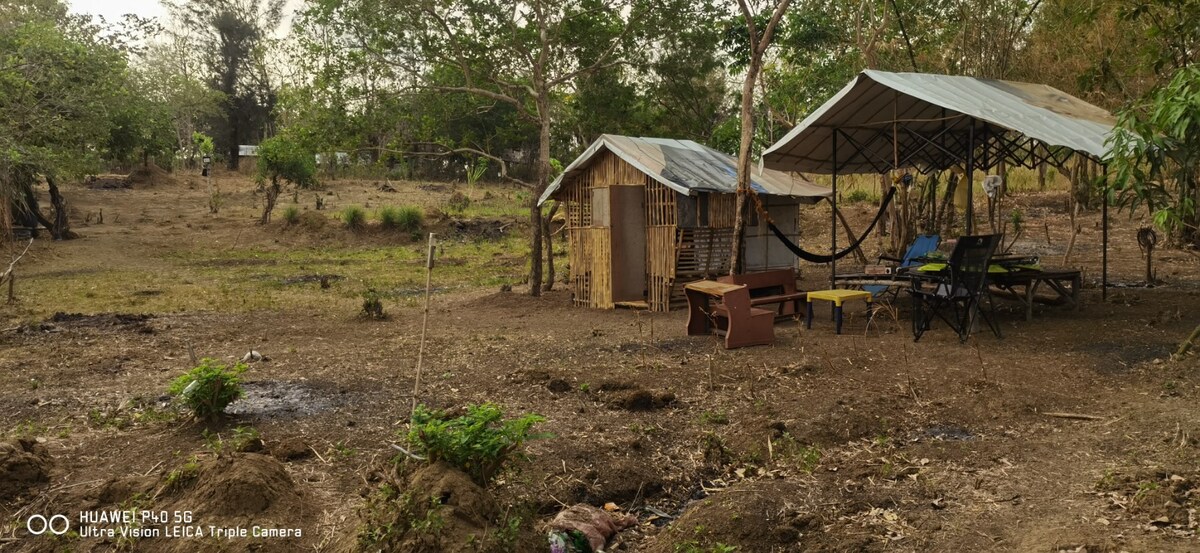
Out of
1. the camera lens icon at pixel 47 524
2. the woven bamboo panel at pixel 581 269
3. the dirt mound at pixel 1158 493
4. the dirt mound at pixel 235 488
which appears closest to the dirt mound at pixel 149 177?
the woven bamboo panel at pixel 581 269

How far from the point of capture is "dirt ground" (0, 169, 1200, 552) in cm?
463

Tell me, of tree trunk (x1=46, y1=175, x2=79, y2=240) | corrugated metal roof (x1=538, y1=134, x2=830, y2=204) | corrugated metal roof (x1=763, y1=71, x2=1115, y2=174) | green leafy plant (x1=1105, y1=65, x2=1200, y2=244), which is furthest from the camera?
tree trunk (x1=46, y1=175, x2=79, y2=240)

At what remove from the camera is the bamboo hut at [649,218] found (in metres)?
13.0

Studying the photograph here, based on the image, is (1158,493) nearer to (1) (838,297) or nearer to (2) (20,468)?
(1) (838,297)

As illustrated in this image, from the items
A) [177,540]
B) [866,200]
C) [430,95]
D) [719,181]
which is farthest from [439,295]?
[866,200]

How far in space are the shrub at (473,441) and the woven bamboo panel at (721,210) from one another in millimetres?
8924

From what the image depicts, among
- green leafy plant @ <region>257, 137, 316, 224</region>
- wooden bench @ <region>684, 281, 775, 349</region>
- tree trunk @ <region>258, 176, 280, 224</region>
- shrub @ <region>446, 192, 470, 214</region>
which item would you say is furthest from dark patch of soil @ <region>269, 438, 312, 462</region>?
shrub @ <region>446, 192, 470, 214</region>

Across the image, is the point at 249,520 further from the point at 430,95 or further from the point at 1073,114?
the point at 430,95

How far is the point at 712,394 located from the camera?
738cm

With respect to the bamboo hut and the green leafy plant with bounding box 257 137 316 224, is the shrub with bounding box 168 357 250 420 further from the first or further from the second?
the green leafy plant with bounding box 257 137 316 224

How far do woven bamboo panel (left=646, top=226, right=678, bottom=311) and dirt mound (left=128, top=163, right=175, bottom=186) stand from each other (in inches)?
1036

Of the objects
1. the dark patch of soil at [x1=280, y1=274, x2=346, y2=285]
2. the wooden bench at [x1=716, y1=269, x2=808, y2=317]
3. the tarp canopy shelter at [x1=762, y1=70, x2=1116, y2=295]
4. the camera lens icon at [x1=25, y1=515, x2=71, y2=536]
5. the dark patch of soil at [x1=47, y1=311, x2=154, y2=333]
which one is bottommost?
the camera lens icon at [x1=25, y1=515, x2=71, y2=536]

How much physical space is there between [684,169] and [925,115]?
11.5 feet

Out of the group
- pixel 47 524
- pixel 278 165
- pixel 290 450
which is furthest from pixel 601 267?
pixel 278 165
